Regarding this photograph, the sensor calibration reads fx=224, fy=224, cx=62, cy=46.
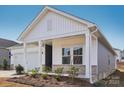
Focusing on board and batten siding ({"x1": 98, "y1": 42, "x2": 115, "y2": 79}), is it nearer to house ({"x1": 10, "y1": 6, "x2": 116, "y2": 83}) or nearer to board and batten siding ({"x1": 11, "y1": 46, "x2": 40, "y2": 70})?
house ({"x1": 10, "y1": 6, "x2": 116, "y2": 83})

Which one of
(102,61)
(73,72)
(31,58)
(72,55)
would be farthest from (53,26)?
(31,58)

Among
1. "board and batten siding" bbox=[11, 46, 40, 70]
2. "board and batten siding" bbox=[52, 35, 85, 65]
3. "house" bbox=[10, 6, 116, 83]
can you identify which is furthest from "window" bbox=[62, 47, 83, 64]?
"board and batten siding" bbox=[11, 46, 40, 70]

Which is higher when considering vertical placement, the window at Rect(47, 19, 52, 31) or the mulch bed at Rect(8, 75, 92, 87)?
the window at Rect(47, 19, 52, 31)

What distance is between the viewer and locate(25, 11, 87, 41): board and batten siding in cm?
1293

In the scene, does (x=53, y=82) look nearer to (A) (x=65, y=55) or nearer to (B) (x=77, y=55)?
(B) (x=77, y=55)

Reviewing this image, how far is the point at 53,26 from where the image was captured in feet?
46.2

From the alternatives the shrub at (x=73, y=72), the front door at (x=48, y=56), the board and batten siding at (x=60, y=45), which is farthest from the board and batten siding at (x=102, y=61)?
the front door at (x=48, y=56)

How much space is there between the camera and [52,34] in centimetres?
1426

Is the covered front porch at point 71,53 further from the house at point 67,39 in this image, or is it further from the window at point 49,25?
the window at point 49,25

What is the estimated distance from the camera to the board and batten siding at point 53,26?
12.9 meters
